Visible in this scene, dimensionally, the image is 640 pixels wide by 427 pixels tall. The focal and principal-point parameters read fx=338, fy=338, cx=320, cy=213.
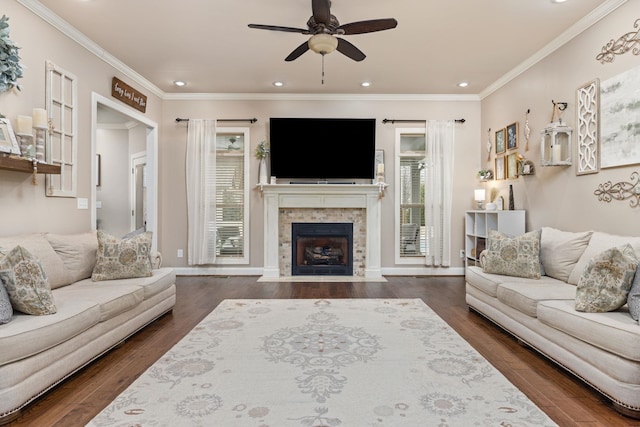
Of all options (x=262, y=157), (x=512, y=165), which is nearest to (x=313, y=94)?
(x=262, y=157)

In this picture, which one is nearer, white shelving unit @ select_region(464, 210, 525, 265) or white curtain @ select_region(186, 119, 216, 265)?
white shelving unit @ select_region(464, 210, 525, 265)

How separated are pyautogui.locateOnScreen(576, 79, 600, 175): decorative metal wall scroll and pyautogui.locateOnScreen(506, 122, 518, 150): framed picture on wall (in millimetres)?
1133

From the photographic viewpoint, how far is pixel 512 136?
4.67 m

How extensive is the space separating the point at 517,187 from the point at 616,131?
166 centimetres

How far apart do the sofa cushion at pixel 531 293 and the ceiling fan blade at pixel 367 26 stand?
2419mm

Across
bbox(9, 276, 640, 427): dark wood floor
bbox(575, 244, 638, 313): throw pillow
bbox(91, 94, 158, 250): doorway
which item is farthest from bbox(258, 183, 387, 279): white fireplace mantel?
bbox(575, 244, 638, 313): throw pillow

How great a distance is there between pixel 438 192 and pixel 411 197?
437 mm

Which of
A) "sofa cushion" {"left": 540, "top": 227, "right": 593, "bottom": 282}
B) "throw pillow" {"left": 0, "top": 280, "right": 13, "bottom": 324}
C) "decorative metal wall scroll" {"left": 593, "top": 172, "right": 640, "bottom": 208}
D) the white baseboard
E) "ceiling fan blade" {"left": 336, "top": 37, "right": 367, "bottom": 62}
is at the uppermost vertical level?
"ceiling fan blade" {"left": 336, "top": 37, "right": 367, "bottom": 62}

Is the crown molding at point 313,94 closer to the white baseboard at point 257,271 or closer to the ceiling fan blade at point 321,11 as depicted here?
the ceiling fan blade at point 321,11

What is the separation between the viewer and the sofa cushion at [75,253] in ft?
9.91

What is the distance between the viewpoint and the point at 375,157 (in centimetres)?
556

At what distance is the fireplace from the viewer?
560 centimetres

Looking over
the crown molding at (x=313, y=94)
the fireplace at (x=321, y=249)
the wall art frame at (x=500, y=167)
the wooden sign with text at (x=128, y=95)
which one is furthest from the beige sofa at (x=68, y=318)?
the wall art frame at (x=500, y=167)

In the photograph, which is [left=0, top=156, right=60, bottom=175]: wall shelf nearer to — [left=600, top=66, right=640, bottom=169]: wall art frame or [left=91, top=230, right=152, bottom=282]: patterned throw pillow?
[left=91, top=230, right=152, bottom=282]: patterned throw pillow
